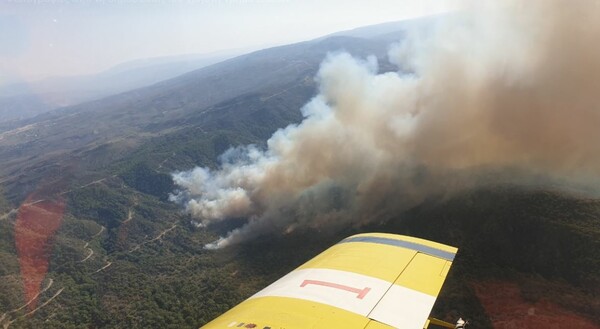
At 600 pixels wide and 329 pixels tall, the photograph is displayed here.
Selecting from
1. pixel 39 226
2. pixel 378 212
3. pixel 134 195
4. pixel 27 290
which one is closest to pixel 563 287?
pixel 378 212

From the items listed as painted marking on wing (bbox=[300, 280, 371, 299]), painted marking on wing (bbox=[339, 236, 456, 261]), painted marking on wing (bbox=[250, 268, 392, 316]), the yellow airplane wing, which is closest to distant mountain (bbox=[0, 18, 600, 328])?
painted marking on wing (bbox=[339, 236, 456, 261])

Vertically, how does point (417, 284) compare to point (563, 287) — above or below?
above

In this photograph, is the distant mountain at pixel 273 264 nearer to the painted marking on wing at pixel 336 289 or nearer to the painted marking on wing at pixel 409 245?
the painted marking on wing at pixel 409 245

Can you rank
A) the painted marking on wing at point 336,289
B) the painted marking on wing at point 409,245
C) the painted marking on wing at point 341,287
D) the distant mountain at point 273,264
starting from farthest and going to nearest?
the distant mountain at point 273,264 → the painted marking on wing at point 409,245 → the painted marking on wing at point 341,287 → the painted marking on wing at point 336,289

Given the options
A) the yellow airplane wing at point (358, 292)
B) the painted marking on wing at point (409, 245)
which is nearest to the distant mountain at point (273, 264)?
the painted marking on wing at point (409, 245)

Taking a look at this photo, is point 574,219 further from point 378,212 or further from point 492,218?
point 378,212

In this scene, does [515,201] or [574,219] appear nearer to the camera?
[574,219]

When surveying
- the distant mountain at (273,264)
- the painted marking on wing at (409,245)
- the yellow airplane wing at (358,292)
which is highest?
the yellow airplane wing at (358,292)

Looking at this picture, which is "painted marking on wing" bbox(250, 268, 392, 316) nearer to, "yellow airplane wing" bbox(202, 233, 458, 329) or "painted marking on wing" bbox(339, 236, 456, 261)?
"yellow airplane wing" bbox(202, 233, 458, 329)
